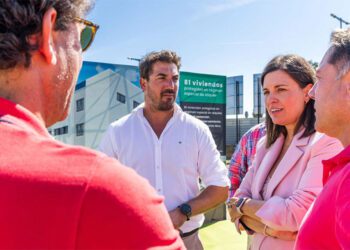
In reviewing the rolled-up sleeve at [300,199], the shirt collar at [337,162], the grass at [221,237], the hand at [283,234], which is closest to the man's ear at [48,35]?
the shirt collar at [337,162]

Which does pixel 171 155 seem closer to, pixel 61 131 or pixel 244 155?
pixel 244 155

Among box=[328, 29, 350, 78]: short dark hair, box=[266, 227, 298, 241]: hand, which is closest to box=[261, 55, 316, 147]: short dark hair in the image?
box=[266, 227, 298, 241]: hand

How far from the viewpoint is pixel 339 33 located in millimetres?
1655

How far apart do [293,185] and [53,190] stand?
5.90 feet

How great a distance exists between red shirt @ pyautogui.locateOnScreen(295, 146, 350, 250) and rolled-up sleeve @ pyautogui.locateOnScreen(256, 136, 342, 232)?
59cm

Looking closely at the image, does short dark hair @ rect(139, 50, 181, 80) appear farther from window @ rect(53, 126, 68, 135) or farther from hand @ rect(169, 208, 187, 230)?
window @ rect(53, 126, 68, 135)

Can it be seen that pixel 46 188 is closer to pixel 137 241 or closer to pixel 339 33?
pixel 137 241

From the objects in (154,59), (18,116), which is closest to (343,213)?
(18,116)

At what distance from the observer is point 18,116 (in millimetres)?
820

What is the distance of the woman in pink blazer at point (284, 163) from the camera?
2094 mm

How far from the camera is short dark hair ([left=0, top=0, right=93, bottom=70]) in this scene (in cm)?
87

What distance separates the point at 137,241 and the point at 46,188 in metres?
0.20

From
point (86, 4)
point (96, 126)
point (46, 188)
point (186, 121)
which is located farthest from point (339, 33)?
point (96, 126)

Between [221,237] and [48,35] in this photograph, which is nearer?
[48,35]
